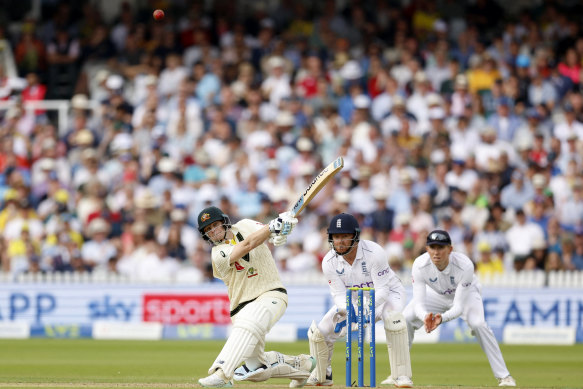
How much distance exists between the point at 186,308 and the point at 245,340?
7.12 meters

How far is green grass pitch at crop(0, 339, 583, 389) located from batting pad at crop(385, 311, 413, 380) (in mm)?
275

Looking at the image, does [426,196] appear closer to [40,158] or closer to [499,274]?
[499,274]

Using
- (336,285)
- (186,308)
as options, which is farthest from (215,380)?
(186,308)

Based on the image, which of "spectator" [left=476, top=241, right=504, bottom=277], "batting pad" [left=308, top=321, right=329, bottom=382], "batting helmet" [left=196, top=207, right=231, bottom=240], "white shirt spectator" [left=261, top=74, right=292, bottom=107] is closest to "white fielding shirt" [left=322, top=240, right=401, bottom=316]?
"batting pad" [left=308, top=321, right=329, bottom=382]

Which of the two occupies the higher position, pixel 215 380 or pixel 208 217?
pixel 208 217

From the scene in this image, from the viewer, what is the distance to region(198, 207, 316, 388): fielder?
807cm

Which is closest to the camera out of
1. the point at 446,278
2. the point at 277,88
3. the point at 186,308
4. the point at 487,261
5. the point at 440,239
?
the point at 440,239

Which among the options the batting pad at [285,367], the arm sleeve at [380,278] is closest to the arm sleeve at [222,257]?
the batting pad at [285,367]

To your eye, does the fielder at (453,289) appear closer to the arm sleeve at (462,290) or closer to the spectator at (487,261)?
the arm sleeve at (462,290)

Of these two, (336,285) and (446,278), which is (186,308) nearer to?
(446,278)

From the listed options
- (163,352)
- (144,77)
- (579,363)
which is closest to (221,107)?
(144,77)

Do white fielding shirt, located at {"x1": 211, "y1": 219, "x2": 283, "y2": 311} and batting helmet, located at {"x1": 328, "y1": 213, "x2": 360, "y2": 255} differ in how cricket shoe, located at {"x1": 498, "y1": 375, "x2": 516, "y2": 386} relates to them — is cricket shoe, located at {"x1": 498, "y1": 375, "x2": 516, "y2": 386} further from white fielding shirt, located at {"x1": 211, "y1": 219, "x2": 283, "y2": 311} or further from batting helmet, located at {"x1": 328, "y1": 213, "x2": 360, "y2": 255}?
white fielding shirt, located at {"x1": 211, "y1": 219, "x2": 283, "y2": 311}

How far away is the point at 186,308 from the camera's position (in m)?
15.1

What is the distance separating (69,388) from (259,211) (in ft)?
24.9
